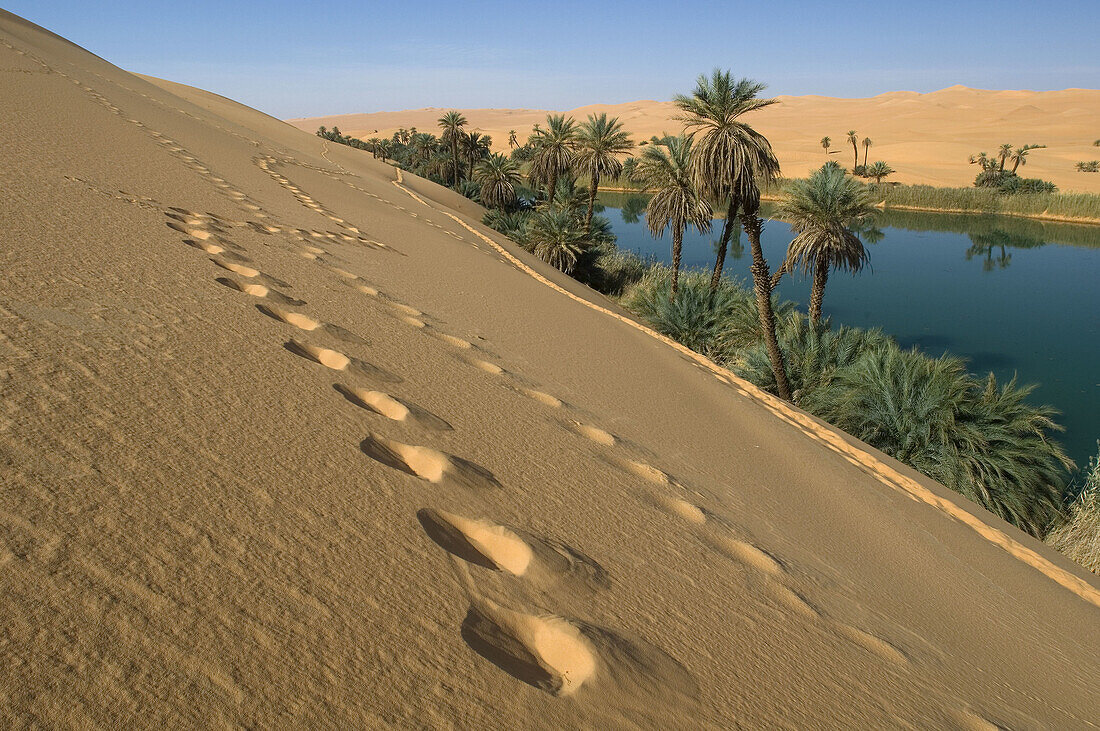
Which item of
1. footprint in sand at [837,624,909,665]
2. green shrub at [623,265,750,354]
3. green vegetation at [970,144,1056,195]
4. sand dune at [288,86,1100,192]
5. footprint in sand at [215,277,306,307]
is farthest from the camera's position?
sand dune at [288,86,1100,192]

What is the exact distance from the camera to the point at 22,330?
1.76 m

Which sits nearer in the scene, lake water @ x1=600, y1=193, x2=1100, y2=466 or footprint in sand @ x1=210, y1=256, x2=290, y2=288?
footprint in sand @ x1=210, y1=256, x2=290, y2=288

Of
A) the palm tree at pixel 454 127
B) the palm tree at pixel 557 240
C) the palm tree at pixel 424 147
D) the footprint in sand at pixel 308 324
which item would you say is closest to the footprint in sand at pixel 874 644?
the footprint in sand at pixel 308 324

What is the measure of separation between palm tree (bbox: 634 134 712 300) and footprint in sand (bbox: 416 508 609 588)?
16.4 m

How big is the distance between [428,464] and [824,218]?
12833 mm

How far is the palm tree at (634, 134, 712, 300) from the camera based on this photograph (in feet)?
59.1

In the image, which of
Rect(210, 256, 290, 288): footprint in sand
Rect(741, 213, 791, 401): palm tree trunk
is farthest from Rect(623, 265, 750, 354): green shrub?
Rect(210, 256, 290, 288): footprint in sand

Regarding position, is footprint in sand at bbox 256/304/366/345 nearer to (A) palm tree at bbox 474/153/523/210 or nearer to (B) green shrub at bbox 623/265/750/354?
(B) green shrub at bbox 623/265/750/354

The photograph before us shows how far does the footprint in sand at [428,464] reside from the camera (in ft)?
5.95

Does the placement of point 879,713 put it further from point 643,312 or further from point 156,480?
point 643,312

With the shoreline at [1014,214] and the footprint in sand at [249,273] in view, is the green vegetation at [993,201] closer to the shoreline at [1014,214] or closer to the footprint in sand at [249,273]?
the shoreline at [1014,214]

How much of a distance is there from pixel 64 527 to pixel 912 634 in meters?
2.29

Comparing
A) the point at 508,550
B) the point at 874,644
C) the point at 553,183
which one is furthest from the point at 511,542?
the point at 553,183

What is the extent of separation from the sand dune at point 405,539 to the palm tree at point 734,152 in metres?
7.06
